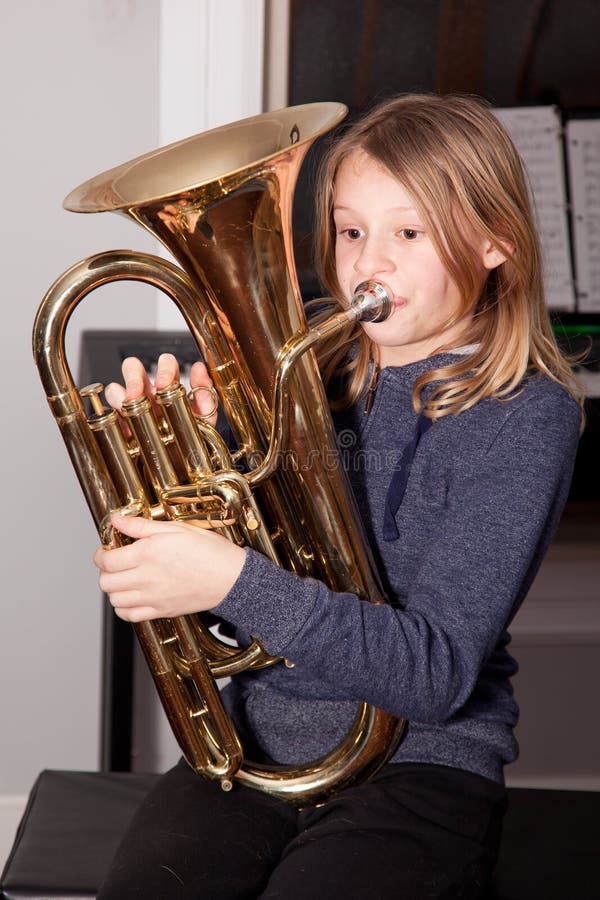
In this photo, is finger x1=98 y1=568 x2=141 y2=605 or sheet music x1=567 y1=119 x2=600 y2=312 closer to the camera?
finger x1=98 y1=568 x2=141 y2=605

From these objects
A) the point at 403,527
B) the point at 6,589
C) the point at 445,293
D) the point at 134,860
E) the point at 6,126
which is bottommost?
the point at 6,589

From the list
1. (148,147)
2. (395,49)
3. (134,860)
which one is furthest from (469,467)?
(395,49)

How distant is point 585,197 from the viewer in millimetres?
2023

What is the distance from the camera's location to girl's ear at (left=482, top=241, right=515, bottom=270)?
1009 millimetres

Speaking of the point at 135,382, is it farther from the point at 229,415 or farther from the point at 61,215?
the point at 61,215

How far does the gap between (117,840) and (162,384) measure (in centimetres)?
50

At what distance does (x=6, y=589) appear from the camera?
1.84 m

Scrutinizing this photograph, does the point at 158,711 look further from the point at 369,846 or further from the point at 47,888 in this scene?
the point at 369,846

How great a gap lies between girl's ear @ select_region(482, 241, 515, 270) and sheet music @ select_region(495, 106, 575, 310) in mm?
1021

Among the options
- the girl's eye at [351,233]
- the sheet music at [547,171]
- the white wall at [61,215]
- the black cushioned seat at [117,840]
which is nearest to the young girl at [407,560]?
the girl's eye at [351,233]

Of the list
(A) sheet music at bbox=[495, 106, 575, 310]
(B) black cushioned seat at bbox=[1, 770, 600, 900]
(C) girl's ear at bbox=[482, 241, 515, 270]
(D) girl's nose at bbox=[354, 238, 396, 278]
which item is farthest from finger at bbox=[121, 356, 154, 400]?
(A) sheet music at bbox=[495, 106, 575, 310]

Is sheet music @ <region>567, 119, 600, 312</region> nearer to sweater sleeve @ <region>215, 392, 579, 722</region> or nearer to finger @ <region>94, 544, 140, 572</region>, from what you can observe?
sweater sleeve @ <region>215, 392, 579, 722</region>

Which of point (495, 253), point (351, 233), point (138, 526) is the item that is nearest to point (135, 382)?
point (138, 526)

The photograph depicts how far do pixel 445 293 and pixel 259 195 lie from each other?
0.23 m
